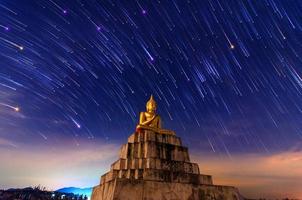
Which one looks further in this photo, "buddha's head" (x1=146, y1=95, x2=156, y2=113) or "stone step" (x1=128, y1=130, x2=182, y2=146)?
"buddha's head" (x1=146, y1=95, x2=156, y2=113)

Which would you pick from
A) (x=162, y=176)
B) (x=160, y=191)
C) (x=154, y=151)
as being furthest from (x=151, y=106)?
(x=160, y=191)

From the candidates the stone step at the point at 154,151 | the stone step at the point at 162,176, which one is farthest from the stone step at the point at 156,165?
the stone step at the point at 162,176

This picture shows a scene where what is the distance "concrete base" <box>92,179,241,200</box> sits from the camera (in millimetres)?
10352

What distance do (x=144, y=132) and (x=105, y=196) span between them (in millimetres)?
4488

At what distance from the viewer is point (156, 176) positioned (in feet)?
38.4

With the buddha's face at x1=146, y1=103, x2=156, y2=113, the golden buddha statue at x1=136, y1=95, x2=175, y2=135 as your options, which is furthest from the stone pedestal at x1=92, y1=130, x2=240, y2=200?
the buddha's face at x1=146, y1=103, x2=156, y2=113

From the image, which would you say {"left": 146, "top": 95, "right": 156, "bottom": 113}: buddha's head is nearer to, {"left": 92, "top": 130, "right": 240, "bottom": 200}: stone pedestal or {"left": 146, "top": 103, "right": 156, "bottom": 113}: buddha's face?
{"left": 146, "top": 103, "right": 156, "bottom": 113}: buddha's face

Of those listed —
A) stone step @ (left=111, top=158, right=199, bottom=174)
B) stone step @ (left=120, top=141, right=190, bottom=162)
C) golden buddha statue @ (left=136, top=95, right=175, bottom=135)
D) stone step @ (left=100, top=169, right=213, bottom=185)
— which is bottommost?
stone step @ (left=100, top=169, right=213, bottom=185)

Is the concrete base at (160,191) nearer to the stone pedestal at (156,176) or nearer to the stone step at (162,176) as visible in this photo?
the stone pedestal at (156,176)

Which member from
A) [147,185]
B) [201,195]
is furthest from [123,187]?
[201,195]

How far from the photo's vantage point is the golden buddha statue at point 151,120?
49.2ft

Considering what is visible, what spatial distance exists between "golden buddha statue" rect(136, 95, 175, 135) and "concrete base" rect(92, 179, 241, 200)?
420cm

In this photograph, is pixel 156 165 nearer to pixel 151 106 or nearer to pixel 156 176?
pixel 156 176

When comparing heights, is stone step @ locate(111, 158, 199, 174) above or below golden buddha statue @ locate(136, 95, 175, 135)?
below
